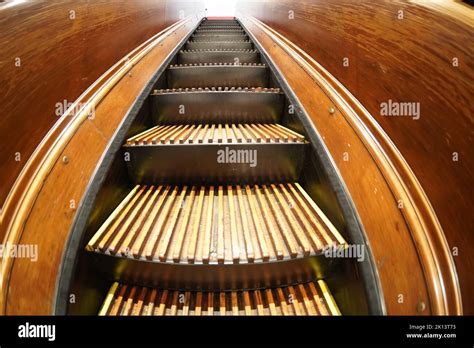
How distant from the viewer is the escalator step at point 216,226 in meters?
0.71

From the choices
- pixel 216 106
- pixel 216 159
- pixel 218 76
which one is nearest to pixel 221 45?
pixel 218 76

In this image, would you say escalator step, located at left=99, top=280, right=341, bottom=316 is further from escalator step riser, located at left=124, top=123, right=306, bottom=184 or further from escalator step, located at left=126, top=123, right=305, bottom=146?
escalator step, located at left=126, top=123, right=305, bottom=146

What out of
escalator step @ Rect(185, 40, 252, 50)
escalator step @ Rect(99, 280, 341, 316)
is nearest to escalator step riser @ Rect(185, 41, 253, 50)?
escalator step @ Rect(185, 40, 252, 50)

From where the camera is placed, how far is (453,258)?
613 mm

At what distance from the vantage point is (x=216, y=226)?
0.84 meters

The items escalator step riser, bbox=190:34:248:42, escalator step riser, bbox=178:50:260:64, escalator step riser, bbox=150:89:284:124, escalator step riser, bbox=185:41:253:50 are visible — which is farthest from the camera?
escalator step riser, bbox=190:34:248:42

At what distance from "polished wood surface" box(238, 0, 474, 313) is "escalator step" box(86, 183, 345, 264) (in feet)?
0.72

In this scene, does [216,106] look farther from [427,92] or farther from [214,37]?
[214,37]

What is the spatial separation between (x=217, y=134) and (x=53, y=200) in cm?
73

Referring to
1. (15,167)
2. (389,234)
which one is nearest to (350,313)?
(389,234)

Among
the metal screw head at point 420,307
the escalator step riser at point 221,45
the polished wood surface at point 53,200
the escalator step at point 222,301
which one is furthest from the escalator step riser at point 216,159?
the escalator step riser at point 221,45

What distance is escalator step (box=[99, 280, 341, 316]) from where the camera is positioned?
2.30ft

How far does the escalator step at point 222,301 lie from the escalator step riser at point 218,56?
1.82 metres
